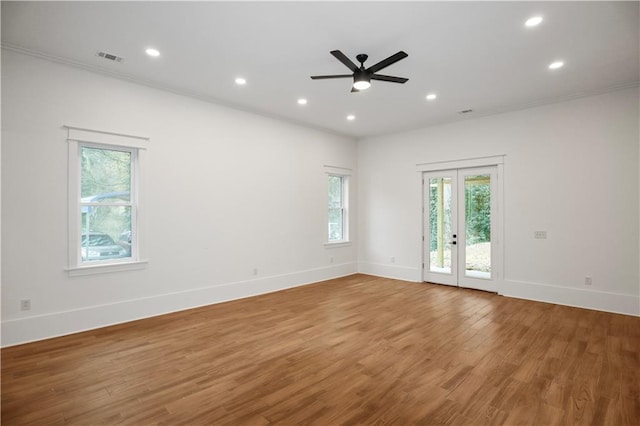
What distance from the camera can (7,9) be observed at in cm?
286

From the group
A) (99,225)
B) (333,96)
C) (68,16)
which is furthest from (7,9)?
(333,96)

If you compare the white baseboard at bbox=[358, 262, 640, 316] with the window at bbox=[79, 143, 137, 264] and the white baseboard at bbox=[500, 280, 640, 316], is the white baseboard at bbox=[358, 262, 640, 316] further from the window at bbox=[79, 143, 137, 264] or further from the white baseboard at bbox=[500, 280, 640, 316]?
the window at bbox=[79, 143, 137, 264]

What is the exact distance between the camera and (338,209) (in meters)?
7.62

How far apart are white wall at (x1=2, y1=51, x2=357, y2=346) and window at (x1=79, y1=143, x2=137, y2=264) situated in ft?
0.76

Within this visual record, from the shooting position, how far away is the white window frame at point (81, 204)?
12.8 ft

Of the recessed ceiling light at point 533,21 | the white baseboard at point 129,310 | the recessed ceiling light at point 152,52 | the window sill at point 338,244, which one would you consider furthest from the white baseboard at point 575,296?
the recessed ceiling light at point 152,52

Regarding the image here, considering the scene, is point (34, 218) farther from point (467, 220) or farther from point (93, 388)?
point (467, 220)

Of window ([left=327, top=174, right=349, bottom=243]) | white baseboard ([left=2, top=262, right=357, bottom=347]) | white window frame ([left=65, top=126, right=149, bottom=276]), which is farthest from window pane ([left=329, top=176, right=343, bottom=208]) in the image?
white window frame ([left=65, top=126, right=149, bottom=276])

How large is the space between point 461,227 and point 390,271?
1880 mm

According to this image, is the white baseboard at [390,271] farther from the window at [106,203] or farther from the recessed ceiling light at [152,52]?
the recessed ceiling light at [152,52]

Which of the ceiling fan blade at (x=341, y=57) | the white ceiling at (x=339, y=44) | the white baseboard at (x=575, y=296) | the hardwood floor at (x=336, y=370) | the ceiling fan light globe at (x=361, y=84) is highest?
the white ceiling at (x=339, y=44)

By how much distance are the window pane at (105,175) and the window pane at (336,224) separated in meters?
4.24

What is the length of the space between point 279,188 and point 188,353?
3518mm

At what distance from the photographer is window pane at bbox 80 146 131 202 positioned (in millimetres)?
4102
